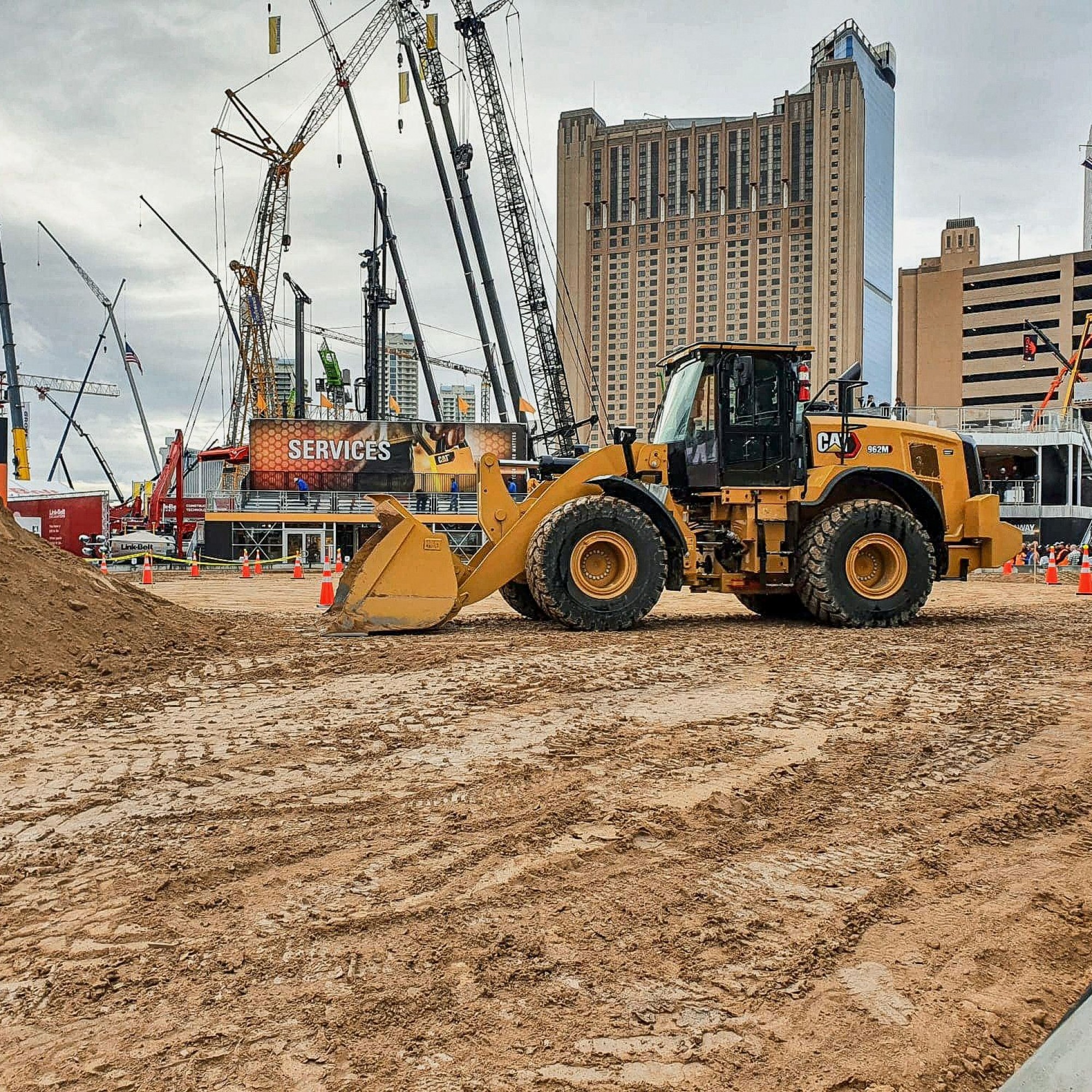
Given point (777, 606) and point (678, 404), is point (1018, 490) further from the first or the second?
point (678, 404)

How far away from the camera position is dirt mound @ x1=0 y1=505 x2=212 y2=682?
768 cm

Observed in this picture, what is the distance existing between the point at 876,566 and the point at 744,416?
2.39 meters


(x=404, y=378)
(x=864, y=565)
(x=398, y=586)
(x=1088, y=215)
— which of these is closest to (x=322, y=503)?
(x=398, y=586)

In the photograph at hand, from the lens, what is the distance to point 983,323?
98.4 metres

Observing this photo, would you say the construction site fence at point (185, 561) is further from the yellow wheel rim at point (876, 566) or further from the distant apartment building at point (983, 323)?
the distant apartment building at point (983, 323)

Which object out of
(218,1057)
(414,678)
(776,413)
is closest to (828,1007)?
(218,1057)

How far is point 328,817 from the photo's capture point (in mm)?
3996

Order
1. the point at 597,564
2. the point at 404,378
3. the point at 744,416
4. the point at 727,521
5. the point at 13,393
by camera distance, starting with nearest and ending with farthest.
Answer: the point at 597,564 < the point at 744,416 < the point at 727,521 < the point at 13,393 < the point at 404,378

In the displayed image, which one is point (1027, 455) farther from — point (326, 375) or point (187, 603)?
point (326, 375)

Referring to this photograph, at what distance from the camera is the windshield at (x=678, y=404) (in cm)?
1106

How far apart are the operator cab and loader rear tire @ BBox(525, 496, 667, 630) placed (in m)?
1.10

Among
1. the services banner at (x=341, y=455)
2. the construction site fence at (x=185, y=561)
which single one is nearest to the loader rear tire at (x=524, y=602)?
the construction site fence at (x=185, y=561)

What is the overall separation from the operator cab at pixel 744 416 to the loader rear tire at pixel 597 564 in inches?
43.2

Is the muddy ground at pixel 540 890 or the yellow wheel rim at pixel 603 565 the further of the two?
the yellow wheel rim at pixel 603 565
